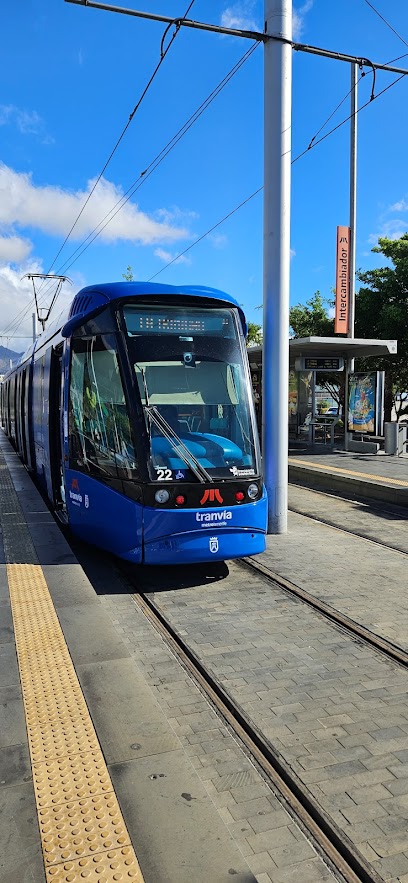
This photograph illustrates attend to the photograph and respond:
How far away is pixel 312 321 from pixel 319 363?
42.6 feet

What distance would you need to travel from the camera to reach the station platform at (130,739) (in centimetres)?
266

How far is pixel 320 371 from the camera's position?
1961cm

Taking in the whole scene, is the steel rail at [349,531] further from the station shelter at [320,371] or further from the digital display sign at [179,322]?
the station shelter at [320,371]

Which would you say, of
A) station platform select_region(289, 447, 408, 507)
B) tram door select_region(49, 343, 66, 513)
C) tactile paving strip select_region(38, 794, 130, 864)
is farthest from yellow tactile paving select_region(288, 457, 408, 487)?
tactile paving strip select_region(38, 794, 130, 864)

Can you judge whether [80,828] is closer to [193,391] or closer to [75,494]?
[193,391]

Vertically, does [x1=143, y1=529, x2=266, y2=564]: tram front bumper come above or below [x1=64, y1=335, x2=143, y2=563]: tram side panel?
below

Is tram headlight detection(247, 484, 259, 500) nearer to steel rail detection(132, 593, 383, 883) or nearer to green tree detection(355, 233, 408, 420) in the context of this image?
steel rail detection(132, 593, 383, 883)

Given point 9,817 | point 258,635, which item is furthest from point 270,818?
point 258,635

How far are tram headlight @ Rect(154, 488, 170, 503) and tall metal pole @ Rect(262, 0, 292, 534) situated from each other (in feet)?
10.3

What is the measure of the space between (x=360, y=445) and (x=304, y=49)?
476 inches

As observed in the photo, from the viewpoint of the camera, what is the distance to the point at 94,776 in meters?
3.12

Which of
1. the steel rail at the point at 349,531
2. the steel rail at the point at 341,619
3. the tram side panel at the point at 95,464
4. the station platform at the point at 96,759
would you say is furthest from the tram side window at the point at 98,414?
the steel rail at the point at 349,531

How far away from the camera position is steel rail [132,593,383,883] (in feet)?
9.08

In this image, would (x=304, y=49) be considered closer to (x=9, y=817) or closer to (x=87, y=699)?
(x=87, y=699)
